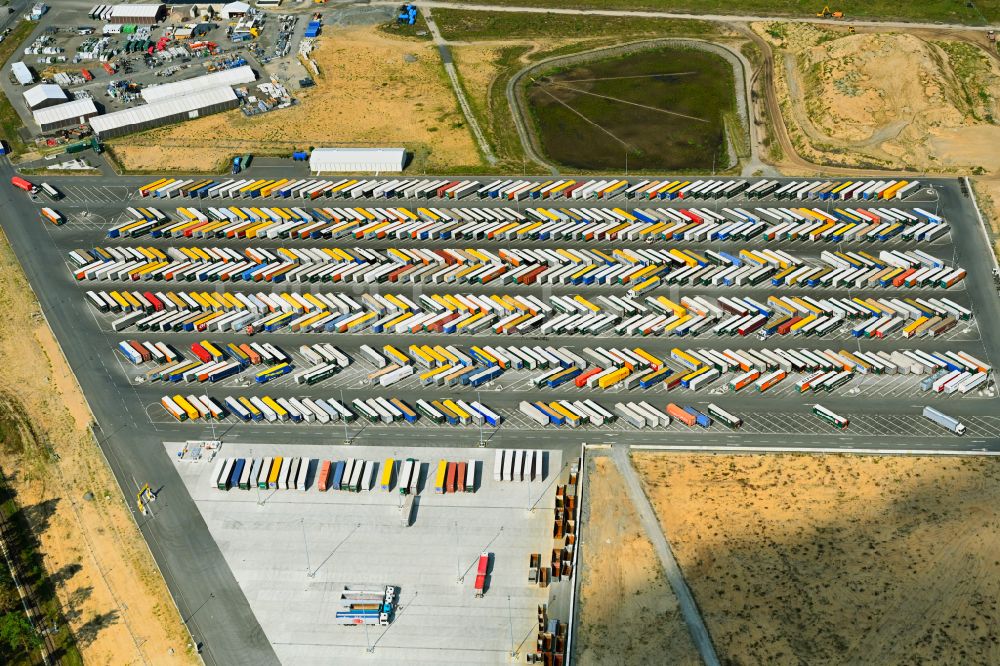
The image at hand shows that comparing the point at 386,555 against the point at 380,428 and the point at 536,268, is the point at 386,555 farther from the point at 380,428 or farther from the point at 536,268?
the point at 536,268

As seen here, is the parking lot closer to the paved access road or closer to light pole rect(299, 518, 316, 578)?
the paved access road

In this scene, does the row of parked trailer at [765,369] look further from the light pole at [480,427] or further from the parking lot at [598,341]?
the light pole at [480,427]

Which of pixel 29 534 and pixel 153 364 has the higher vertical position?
pixel 153 364

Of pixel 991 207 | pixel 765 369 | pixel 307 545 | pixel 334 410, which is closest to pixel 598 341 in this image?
pixel 765 369

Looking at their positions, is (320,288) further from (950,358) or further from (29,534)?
(950,358)

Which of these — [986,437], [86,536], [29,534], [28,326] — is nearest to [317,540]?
[86,536]

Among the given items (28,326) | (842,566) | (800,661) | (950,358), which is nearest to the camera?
(800,661)
